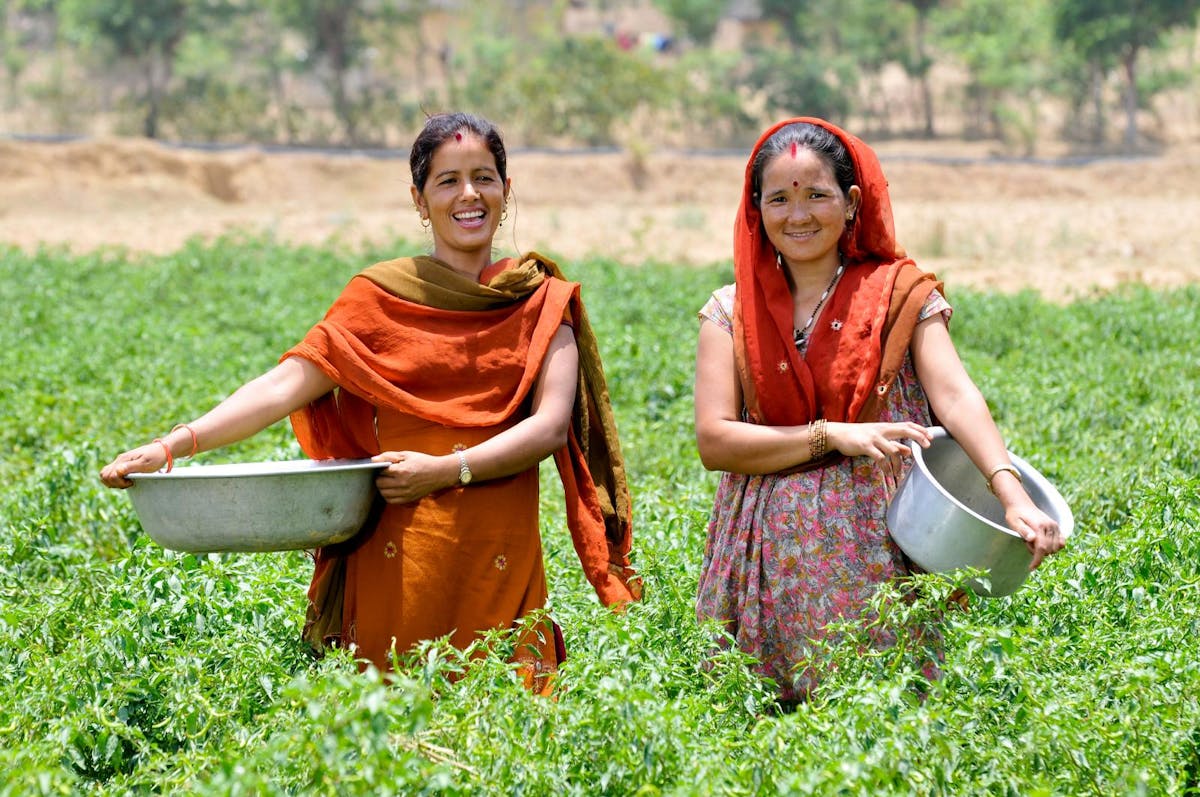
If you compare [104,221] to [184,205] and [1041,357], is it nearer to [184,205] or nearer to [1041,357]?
[184,205]

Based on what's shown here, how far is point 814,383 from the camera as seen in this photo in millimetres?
3336

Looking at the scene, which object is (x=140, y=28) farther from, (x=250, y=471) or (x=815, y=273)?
(x=815, y=273)

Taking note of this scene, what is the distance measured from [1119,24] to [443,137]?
26472 millimetres

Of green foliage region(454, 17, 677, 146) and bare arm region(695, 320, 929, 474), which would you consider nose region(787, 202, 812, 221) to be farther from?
green foliage region(454, 17, 677, 146)

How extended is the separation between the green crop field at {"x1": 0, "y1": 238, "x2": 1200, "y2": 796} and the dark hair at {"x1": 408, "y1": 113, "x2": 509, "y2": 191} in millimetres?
1137

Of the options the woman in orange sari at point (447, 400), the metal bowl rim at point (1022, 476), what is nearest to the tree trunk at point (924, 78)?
the woman in orange sari at point (447, 400)

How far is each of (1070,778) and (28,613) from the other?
2.69m

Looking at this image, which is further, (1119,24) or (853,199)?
(1119,24)

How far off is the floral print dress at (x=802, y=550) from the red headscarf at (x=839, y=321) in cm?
8

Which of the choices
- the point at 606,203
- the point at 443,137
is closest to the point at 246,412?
the point at 443,137

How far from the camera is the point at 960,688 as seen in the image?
3.10 m

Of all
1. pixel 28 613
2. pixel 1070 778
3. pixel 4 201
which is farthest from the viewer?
pixel 4 201

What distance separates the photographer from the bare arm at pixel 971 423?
3.07 metres

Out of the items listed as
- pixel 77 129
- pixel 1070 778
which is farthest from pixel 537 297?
pixel 77 129
